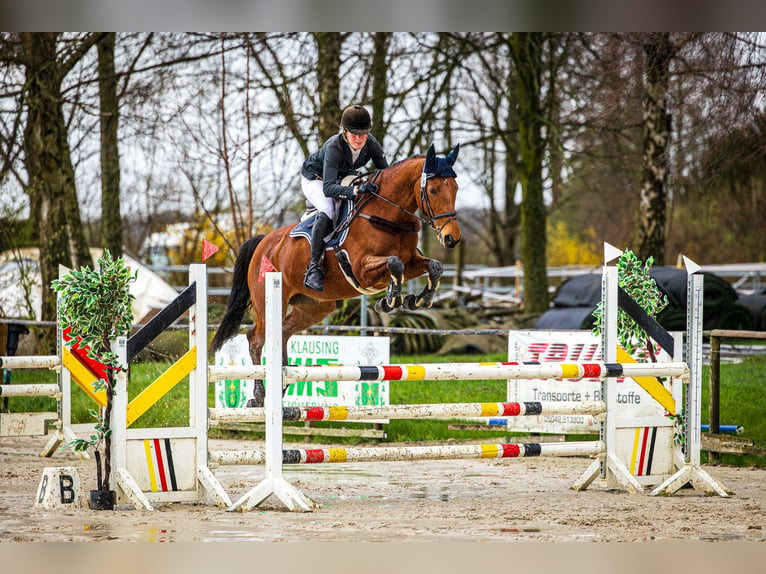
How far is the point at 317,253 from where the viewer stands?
502 cm

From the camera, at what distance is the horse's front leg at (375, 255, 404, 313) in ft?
15.1

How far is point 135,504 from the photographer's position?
4.45m

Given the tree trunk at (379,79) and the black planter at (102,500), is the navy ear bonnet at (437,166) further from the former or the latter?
the tree trunk at (379,79)

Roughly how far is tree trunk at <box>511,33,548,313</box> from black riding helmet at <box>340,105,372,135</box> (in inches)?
340

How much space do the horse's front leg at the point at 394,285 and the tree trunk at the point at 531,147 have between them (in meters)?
8.86

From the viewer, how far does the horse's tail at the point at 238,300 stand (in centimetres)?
565

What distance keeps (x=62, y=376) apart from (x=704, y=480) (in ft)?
14.7

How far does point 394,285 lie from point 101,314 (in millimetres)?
1449

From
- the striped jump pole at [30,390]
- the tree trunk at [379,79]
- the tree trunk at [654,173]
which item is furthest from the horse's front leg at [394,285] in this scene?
the tree trunk at [654,173]

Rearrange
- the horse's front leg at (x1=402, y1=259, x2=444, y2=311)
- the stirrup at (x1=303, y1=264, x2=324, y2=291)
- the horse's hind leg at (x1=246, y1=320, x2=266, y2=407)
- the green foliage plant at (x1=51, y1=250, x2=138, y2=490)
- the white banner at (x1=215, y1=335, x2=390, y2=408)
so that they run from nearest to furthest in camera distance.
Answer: the green foliage plant at (x1=51, y1=250, x2=138, y2=490), the horse's front leg at (x1=402, y1=259, x2=444, y2=311), the stirrup at (x1=303, y1=264, x2=324, y2=291), the horse's hind leg at (x1=246, y1=320, x2=266, y2=407), the white banner at (x1=215, y1=335, x2=390, y2=408)

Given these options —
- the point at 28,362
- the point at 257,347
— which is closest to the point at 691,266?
the point at 257,347

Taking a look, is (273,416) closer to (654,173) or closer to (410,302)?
(410,302)

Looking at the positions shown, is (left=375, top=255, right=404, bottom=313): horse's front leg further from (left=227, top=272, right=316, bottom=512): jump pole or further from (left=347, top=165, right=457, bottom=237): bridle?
(left=227, top=272, right=316, bottom=512): jump pole

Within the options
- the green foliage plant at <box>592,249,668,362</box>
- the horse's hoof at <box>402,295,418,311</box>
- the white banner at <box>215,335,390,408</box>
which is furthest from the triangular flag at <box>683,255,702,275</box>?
the white banner at <box>215,335,390,408</box>
